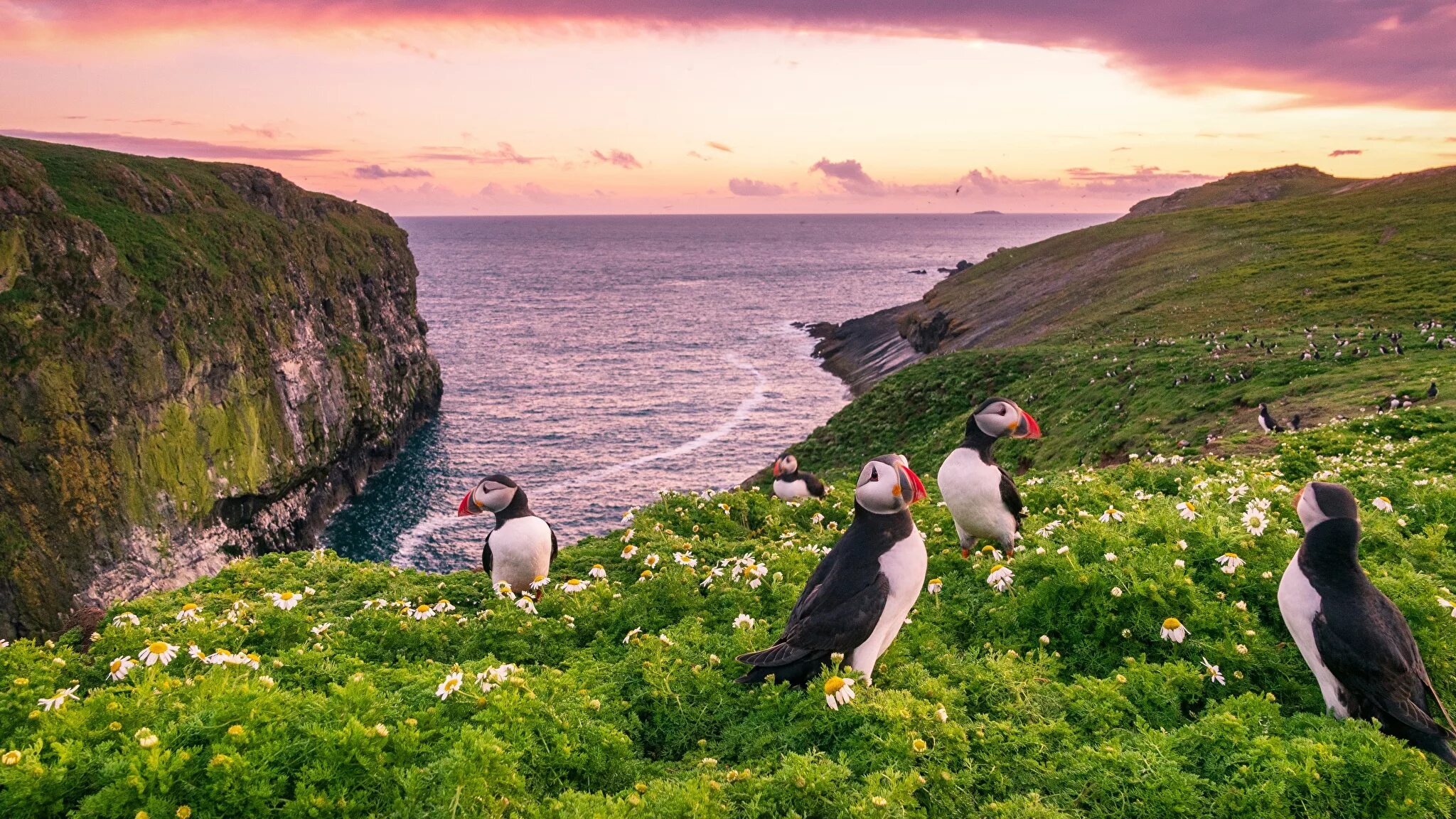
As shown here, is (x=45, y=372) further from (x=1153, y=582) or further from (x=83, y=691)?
(x=1153, y=582)

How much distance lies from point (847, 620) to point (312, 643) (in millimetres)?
6020

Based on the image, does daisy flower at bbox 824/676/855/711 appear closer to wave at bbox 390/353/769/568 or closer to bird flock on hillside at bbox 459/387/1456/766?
bird flock on hillside at bbox 459/387/1456/766

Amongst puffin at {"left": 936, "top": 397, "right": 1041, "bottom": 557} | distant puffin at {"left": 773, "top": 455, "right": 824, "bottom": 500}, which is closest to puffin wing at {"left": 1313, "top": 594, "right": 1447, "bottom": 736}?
puffin at {"left": 936, "top": 397, "right": 1041, "bottom": 557}

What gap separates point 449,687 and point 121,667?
3.39m

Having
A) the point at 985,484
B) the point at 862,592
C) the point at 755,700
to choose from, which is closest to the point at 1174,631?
the point at 985,484

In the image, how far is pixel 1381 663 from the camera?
658cm

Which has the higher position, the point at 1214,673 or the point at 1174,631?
the point at 1174,631

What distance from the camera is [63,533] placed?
39.7m

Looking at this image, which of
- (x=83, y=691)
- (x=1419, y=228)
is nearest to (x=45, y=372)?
(x=83, y=691)

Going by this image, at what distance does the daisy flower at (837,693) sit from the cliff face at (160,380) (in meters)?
45.6

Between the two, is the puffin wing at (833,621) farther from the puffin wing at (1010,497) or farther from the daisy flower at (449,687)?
the puffin wing at (1010,497)

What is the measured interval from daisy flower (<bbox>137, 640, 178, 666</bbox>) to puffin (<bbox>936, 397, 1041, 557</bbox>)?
8759mm

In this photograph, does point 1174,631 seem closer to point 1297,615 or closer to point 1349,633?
point 1297,615

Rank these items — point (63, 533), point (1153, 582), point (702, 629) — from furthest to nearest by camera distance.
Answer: point (63, 533)
point (702, 629)
point (1153, 582)
